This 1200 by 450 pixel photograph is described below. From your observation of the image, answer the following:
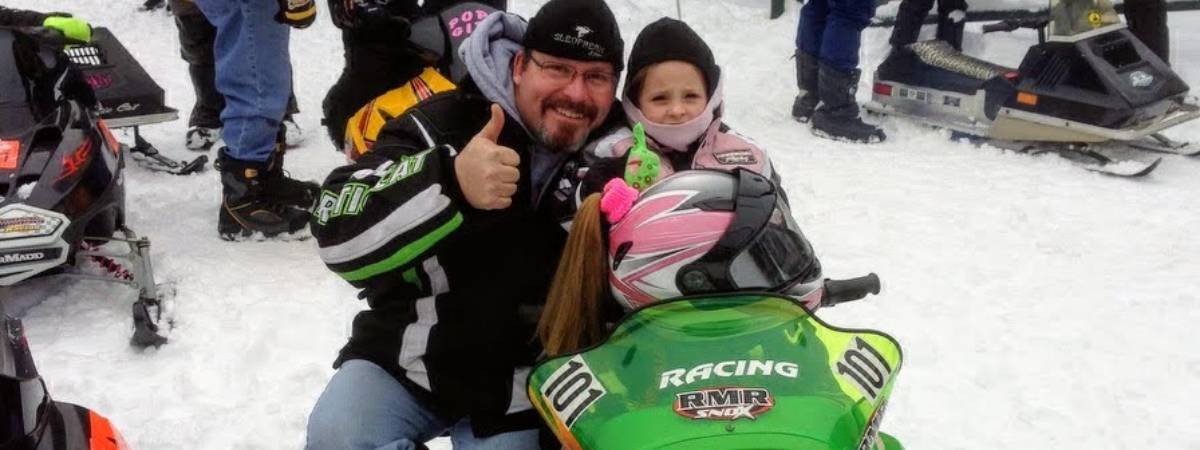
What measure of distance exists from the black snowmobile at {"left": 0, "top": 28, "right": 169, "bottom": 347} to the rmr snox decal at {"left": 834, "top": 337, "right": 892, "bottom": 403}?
2415mm

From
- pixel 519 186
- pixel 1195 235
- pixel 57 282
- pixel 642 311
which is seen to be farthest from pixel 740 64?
pixel 642 311

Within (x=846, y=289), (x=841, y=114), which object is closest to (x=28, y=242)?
(x=846, y=289)

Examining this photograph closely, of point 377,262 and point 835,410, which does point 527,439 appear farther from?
point 835,410

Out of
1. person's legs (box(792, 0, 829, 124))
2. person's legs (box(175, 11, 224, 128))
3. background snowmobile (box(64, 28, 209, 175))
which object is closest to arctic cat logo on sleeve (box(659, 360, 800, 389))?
person's legs (box(175, 11, 224, 128))

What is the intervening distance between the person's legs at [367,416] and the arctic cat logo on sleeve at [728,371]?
0.63 metres

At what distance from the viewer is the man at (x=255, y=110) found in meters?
3.74

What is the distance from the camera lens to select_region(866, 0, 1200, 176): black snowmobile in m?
4.99

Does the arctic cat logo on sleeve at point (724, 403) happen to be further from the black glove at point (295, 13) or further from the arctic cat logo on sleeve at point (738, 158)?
the black glove at point (295, 13)

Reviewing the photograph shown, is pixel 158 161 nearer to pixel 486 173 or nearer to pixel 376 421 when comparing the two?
pixel 376 421

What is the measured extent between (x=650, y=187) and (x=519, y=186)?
50 centimetres

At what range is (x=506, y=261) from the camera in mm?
1992

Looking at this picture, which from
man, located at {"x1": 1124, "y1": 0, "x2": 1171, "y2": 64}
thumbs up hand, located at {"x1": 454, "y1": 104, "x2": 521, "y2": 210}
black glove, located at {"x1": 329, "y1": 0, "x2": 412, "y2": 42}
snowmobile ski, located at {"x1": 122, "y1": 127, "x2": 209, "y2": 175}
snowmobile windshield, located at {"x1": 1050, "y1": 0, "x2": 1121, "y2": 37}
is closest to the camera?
thumbs up hand, located at {"x1": 454, "y1": 104, "x2": 521, "y2": 210}

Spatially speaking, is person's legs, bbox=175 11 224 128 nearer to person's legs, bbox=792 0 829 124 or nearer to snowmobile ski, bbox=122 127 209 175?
snowmobile ski, bbox=122 127 209 175

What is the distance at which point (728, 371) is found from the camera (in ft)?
4.69
